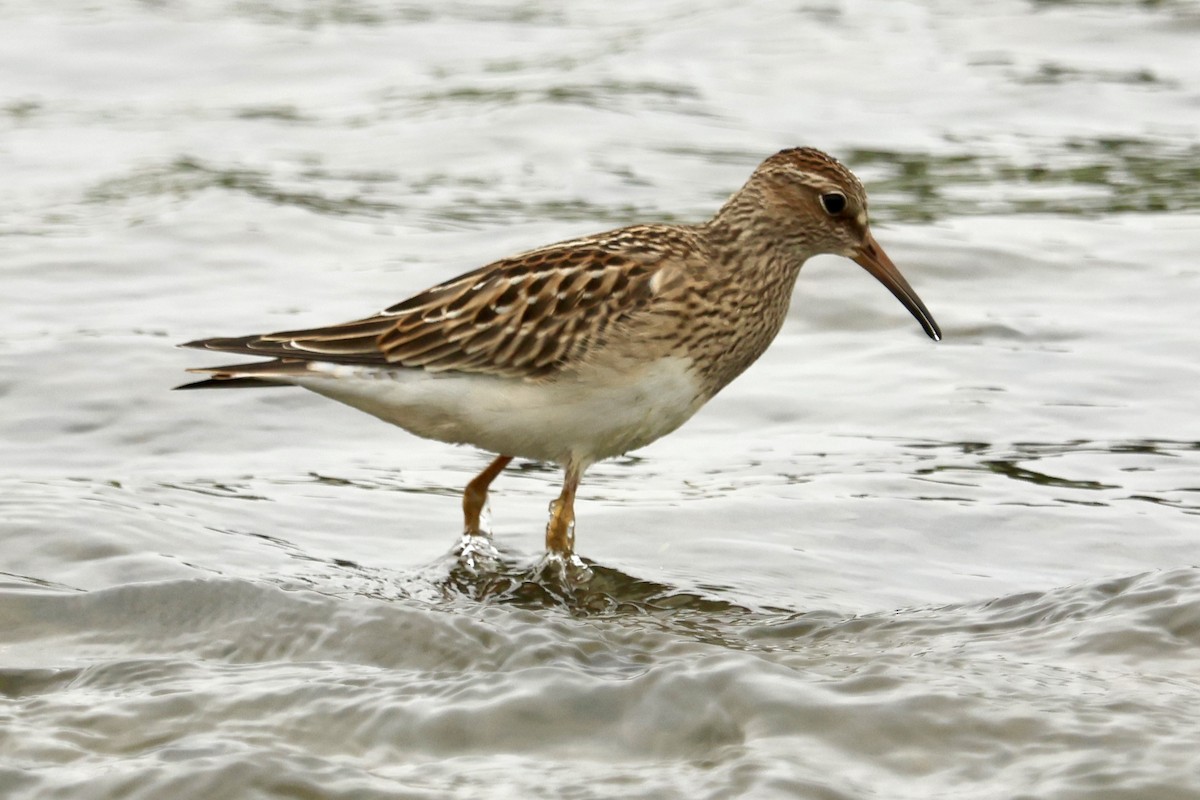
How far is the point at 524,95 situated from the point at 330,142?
2.21 meters

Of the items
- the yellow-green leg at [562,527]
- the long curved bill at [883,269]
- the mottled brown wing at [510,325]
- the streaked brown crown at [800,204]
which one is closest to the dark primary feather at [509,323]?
the mottled brown wing at [510,325]

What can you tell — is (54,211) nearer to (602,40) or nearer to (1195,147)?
(602,40)

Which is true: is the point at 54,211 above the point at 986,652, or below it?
above

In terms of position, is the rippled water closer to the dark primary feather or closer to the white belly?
the white belly

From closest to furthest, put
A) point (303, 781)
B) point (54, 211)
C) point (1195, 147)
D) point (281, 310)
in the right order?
point (303, 781)
point (281, 310)
point (54, 211)
point (1195, 147)

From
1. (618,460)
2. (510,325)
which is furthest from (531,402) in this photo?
(618,460)

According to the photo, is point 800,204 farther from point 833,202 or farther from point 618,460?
point 618,460

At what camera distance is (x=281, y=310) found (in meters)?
12.7

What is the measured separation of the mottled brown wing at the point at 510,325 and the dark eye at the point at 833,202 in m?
0.94

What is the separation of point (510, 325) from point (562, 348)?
304mm

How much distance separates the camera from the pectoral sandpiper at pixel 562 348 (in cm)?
838

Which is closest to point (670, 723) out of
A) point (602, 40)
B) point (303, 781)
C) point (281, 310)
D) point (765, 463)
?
point (303, 781)

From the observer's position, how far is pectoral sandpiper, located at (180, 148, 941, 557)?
8.38 m

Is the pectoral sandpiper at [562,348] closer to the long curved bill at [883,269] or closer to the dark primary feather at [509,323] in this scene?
the dark primary feather at [509,323]
